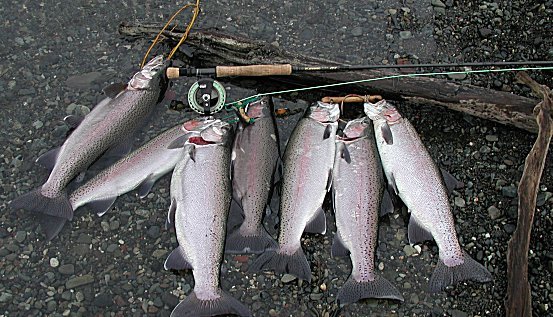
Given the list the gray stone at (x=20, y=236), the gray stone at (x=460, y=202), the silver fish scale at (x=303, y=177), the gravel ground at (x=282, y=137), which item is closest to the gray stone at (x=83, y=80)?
the gravel ground at (x=282, y=137)

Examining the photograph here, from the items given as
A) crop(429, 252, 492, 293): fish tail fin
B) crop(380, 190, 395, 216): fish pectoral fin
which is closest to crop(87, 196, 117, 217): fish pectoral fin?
crop(380, 190, 395, 216): fish pectoral fin

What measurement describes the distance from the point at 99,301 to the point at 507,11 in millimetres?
3955

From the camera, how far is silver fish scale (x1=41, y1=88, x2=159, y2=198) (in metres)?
3.79

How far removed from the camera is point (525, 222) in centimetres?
359

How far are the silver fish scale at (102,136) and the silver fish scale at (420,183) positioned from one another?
1662mm

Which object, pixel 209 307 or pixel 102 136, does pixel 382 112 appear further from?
pixel 102 136

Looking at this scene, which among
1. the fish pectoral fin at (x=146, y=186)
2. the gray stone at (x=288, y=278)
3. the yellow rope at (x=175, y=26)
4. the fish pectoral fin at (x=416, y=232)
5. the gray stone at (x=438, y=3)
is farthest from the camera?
the gray stone at (x=438, y=3)

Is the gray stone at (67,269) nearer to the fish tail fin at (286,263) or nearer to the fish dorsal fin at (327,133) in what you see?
the fish tail fin at (286,263)

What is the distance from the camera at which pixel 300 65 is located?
4203 mm

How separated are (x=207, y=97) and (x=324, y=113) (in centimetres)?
82

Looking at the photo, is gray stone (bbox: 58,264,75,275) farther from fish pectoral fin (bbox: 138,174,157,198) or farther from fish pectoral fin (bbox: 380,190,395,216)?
fish pectoral fin (bbox: 380,190,395,216)

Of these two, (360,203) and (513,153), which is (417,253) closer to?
(360,203)

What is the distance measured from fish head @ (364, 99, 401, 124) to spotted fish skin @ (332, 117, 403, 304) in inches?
2.4

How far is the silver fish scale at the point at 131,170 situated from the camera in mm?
3811
